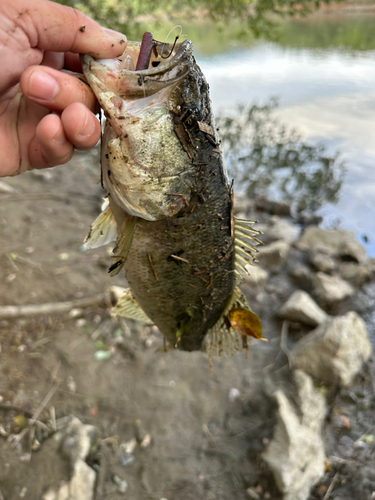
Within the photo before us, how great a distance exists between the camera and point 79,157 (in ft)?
27.8

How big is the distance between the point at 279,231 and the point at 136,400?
4.52 metres

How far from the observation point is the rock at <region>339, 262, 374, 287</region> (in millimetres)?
5695

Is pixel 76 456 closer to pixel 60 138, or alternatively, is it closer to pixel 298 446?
pixel 298 446

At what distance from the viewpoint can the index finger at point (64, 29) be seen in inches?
57.4

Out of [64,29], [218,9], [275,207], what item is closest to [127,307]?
[64,29]

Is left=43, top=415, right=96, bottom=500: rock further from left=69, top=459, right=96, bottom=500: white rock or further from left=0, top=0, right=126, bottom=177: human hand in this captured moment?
left=0, top=0, right=126, bottom=177: human hand

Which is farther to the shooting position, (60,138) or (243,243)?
(243,243)

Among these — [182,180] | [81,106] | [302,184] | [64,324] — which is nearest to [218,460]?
[64,324]

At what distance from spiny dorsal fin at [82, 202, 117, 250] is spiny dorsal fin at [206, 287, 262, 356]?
0.87 m

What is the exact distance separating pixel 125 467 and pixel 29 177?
5.11m

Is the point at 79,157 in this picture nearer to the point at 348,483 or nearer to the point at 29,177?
the point at 29,177

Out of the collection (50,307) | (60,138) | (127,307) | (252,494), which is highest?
(60,138)

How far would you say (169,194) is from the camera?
1602mm

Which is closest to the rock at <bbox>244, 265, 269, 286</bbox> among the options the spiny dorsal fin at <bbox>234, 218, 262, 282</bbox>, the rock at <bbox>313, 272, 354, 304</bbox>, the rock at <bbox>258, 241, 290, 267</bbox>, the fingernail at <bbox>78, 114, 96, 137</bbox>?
the rock at <bbox>258, 241, 290, 267</bbox>
